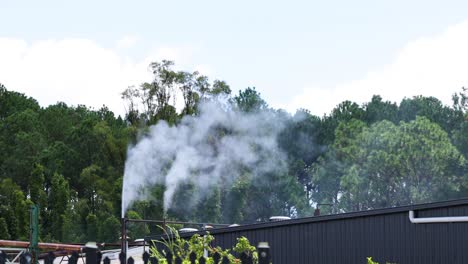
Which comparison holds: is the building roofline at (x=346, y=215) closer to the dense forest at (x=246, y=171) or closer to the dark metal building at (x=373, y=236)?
the dark metal building at (x=373, y=236)

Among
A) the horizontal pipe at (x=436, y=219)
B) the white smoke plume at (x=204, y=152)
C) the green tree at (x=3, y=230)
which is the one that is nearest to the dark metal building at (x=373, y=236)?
the horizontal pipe at (x=436, y=219)

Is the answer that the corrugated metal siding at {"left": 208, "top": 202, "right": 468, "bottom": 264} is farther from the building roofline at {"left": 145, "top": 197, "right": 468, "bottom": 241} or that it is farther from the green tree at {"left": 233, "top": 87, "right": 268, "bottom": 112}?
the green tree at {"left": 233, "top": 87, "right": 268, "bottom": 112}

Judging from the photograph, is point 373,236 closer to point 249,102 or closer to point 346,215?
point 346,215

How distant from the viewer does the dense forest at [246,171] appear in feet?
177

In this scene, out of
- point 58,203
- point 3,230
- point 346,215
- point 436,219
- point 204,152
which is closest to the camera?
point 436,219

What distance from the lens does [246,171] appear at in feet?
201

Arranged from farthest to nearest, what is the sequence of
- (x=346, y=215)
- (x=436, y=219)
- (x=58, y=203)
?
(x=58, y=203) < (x=346, y=215) < (x=436, y=219)

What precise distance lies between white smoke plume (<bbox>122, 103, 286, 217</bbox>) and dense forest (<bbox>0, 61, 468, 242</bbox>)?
694mm

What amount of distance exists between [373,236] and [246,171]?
42.0 metres

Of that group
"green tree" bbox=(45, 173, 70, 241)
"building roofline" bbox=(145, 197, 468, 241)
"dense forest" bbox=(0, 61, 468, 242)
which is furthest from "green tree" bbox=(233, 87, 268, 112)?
"building roofline" bbox=(145, 197, 468, 241)

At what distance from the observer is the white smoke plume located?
187ft

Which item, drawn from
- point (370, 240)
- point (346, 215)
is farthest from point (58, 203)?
point (370, 240)

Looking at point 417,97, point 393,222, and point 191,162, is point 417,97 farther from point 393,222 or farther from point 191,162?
point 393,222

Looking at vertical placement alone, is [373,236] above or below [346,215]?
below
